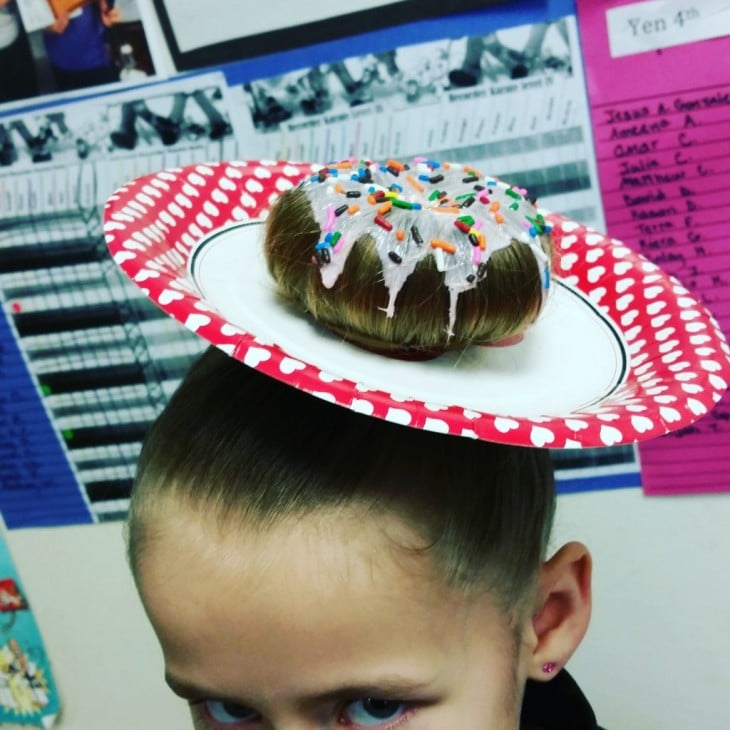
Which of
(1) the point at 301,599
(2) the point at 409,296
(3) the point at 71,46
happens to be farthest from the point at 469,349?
(3) the point at 71,46

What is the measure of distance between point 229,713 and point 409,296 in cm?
34

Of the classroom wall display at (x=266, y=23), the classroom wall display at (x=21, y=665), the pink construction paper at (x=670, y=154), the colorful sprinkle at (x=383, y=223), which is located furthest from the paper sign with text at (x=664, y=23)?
the classroom wall display at (x=21, y=665)

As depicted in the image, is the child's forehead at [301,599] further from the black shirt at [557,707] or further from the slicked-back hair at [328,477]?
the black shirt at [557,707]

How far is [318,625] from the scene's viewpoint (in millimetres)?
469

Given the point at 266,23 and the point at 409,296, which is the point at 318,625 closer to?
the point at 409,296

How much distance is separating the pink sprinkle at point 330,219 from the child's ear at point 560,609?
1.02 feet

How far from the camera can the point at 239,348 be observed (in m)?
0.35

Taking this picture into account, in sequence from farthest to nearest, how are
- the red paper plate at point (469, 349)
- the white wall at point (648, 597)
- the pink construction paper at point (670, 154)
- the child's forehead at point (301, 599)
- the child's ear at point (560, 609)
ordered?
the white wall at point (648, 597) < the pink construction paper at point (670, 154) < the child's ear at point (560, 609) < the child's forehead at point (301, 599) < the red paper plate at point (469, 349)

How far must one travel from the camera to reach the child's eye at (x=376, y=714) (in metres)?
0.51

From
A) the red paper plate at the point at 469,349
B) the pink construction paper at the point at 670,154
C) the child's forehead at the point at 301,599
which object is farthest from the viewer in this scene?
the pink construction paper at the point at 670,154

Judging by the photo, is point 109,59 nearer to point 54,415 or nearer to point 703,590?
point 54,415

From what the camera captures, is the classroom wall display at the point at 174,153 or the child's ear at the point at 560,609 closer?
the child's ear at the point at 560,609

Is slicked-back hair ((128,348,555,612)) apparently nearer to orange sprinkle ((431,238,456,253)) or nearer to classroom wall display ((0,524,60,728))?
orange sprinkle ((431,238,456,253))

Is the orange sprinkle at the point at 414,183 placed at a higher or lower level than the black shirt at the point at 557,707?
higher
